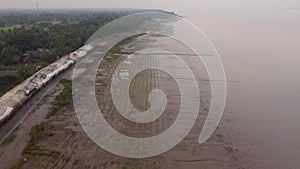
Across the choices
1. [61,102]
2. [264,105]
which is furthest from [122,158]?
[264,105]

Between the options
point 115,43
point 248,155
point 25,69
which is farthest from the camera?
point 115,43

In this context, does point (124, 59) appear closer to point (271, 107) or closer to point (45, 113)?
point (45, 113)

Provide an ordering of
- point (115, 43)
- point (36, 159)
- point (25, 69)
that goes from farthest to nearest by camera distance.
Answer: point (115, 43), point (25, 69), point (36, 159)

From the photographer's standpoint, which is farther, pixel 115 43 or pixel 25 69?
pixel 115 43

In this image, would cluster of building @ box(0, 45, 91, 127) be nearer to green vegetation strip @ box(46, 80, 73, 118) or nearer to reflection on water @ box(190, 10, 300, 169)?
green vegetation strip @ box(46, 80, 73, 118)

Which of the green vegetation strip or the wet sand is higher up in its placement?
the green vegetation strip

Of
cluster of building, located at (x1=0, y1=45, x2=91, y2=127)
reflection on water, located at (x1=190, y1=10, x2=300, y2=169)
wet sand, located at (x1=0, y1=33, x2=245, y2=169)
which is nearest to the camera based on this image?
wet sand, located at (x1=0, y1=33, x2=245, y2=169)

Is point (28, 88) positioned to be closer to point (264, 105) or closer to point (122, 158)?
point (122, 158)

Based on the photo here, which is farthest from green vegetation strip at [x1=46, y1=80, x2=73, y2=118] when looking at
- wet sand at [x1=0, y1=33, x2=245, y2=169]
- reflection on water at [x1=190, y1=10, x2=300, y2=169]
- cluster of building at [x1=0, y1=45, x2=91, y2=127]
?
reflection on water at [x1=190, y1=10, x2=300, y2=169]

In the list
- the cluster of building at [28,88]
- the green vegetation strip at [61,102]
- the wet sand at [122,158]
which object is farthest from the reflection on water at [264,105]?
the cluster of building at [28,88]

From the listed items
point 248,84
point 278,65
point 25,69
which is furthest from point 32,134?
point 278,65
